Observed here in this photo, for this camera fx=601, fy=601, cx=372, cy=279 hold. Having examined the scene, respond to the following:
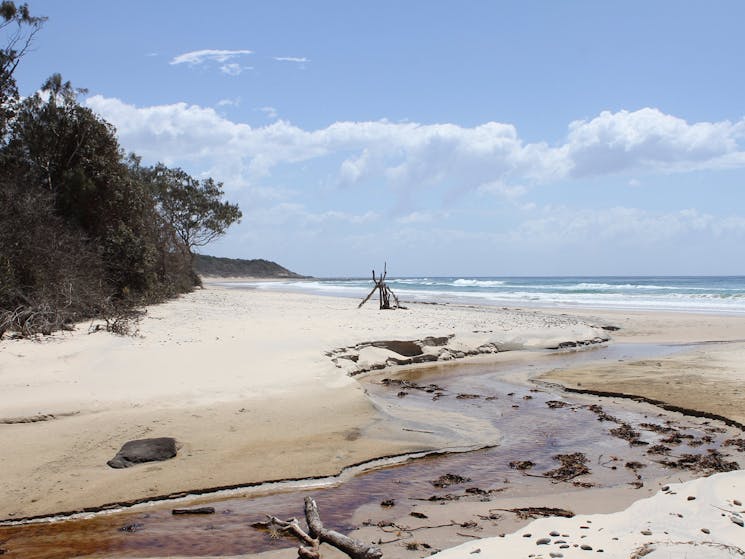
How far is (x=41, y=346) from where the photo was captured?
1018 cm

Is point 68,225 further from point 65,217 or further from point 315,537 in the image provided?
point 315,537

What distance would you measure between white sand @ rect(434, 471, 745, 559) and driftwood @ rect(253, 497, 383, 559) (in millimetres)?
595

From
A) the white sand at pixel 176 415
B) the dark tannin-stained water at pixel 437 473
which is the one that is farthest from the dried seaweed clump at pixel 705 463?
the white sand at pixel 176 415

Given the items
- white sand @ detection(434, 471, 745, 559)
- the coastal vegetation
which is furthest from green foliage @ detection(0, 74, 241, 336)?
white sand @ detection(434, 471, 745, 559)

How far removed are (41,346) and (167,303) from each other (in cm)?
1136

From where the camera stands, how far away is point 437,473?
6.77 metres

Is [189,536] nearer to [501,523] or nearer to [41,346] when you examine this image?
[501,523]

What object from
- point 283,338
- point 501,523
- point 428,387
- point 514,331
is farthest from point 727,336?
point 501,523

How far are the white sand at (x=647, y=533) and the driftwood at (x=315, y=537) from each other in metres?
0.60

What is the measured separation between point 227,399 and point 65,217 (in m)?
11.8

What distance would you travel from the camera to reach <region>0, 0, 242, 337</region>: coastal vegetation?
12.8 metres

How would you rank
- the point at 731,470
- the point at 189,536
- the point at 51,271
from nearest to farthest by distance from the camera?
the point at 189,536
the point at 731,470
the point at 51,271

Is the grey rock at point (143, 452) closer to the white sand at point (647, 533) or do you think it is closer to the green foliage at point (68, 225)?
the white sand at point (647, 533)

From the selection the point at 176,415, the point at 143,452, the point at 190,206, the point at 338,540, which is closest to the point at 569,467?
the point at 338,540
